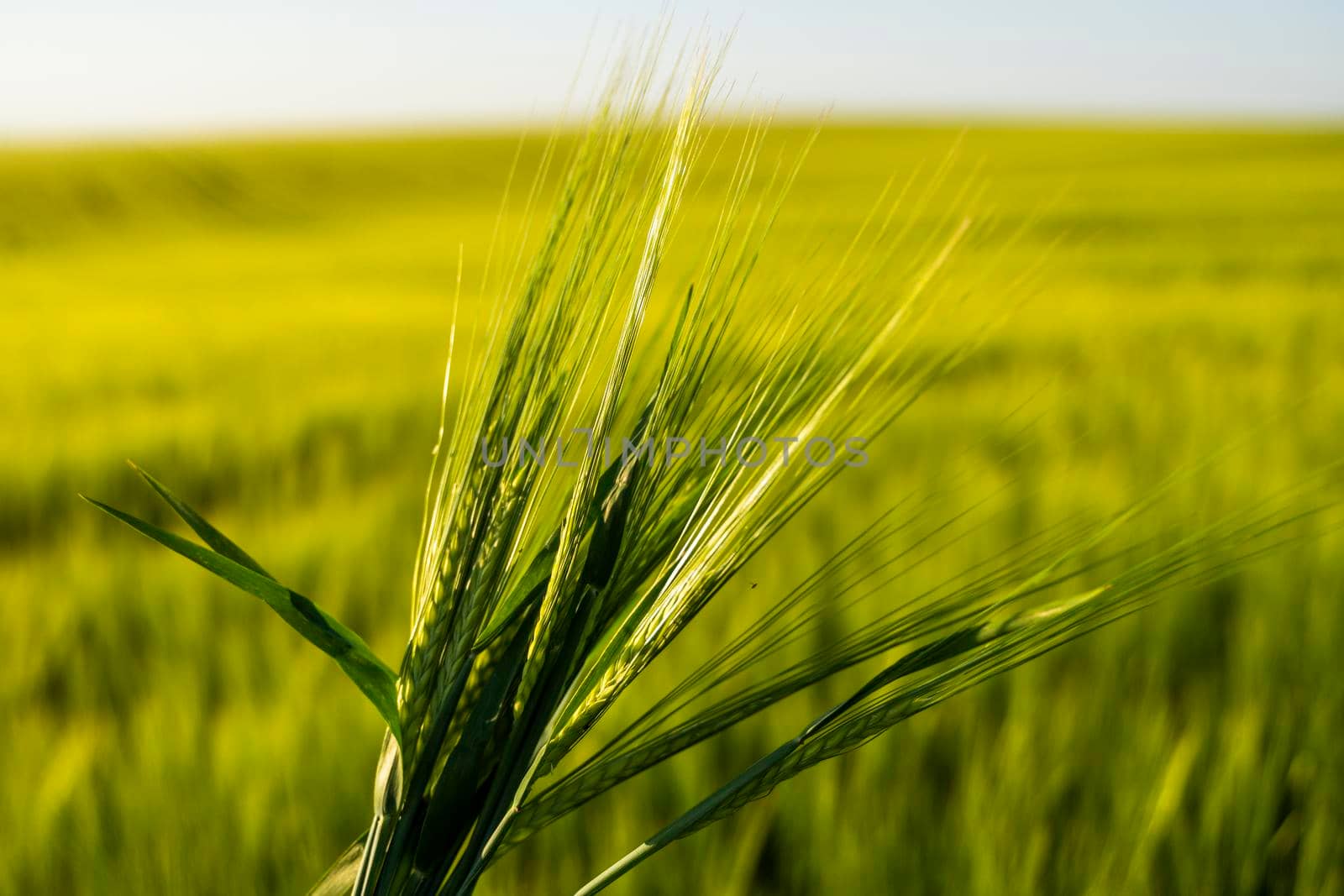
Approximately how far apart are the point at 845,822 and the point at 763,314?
0.66m

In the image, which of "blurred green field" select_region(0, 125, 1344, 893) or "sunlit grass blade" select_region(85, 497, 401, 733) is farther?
"blurred green field" select_region(0, 125, 1344, 893)

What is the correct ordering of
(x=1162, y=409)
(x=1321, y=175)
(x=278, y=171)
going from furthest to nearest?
(x=278, y=171), (x=1321, y=175), (x=1162, y=409)

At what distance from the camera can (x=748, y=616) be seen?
4.85 feet

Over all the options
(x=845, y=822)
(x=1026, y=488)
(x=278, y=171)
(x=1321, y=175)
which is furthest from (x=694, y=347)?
(x=278, y=171)

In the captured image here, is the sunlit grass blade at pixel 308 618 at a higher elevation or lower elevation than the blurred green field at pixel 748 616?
lower

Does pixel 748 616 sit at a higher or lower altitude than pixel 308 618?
higher

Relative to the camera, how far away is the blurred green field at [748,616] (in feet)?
2.82

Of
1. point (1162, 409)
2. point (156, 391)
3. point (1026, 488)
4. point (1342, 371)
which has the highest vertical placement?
point (156, 391)

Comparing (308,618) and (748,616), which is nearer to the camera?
(308,618)

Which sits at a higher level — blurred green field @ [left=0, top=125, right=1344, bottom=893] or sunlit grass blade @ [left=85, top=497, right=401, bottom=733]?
blurred green field @ [left=0, top=125, right=1344, bottom=893]

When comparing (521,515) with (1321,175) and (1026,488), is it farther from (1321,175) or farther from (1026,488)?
(1321,175)

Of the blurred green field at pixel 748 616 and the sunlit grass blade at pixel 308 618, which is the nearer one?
the sunlit grass blade at pixel 308 618

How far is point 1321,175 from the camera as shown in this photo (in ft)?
42.6

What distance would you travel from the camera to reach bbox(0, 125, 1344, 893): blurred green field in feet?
2.82
